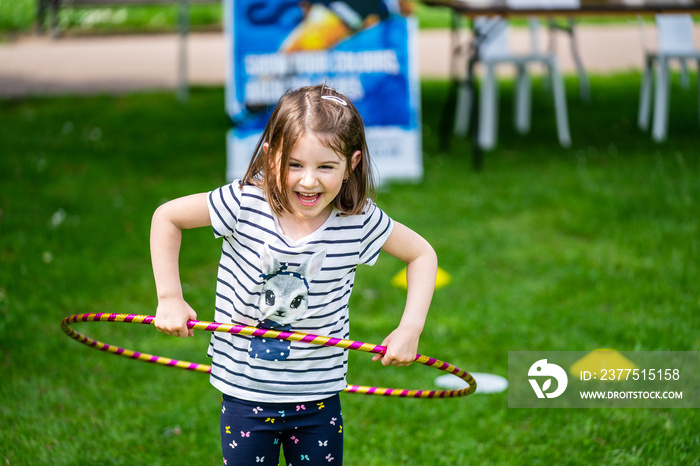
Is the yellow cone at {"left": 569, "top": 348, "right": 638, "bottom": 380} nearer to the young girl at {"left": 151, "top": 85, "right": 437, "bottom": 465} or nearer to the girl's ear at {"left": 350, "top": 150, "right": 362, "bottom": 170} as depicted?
the young girl at {"left": 151, "top": 85, "right": 437, "bottom": 465}

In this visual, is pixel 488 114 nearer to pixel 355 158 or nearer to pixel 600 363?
pixel 600 363

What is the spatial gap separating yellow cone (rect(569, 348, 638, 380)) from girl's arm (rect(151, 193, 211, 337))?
6.47 ft

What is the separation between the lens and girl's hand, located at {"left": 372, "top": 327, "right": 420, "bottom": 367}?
6.49ft

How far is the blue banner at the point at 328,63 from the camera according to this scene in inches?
234

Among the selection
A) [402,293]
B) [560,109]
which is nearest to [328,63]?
[560,109]

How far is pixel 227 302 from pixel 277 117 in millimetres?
492

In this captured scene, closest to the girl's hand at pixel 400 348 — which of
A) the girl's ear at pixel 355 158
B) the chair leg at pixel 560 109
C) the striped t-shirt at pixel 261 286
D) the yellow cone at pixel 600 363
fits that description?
the striped t-shirt at pixel 261 286

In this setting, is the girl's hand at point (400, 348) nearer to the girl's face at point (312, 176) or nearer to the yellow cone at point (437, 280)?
the girl's face at point (312, 176)

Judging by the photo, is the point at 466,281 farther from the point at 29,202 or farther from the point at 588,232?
the point at 29,202

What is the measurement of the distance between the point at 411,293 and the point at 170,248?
615mm

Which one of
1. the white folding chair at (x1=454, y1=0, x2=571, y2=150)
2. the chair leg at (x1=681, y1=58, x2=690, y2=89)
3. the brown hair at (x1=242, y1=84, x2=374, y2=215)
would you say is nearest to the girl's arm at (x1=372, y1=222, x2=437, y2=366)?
the brown hair at (x1=242, y1=84, x2=374, y2=215)

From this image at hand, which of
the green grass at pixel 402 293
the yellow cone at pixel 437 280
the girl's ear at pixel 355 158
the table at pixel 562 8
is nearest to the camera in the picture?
the girl's ear at pixel 355 158

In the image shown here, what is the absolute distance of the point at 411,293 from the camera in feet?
6.77

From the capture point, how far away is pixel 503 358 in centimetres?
355
